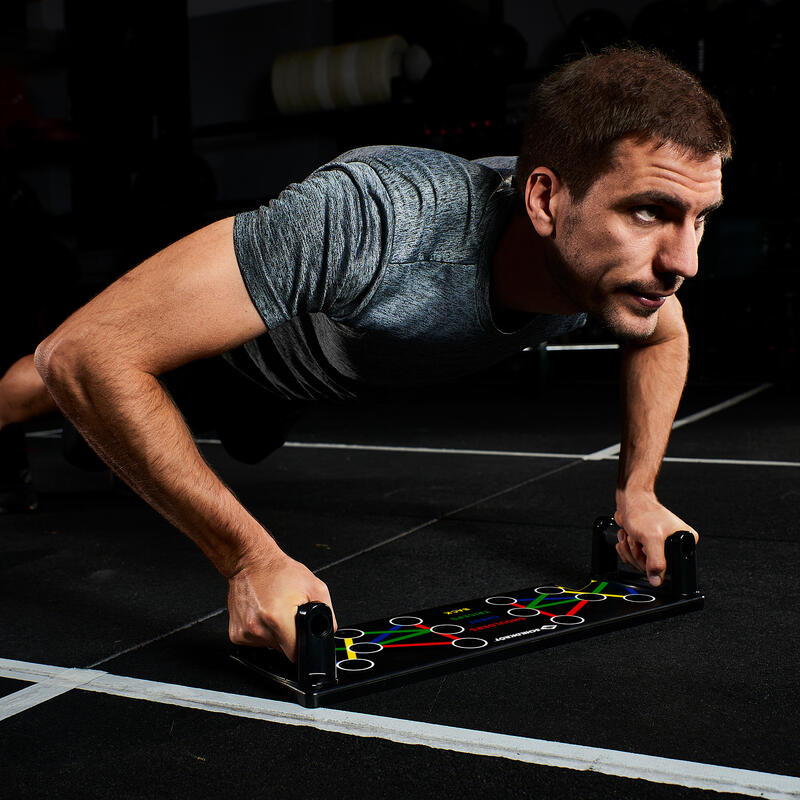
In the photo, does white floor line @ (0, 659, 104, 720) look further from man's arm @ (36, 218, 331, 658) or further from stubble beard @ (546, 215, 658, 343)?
stubble beard @ (546, 215, 658, 343)

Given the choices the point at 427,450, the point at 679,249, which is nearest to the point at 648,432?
the point at 679,249

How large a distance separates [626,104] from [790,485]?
55.4 inches

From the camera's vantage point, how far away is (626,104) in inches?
41.8

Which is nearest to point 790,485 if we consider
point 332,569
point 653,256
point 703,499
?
point 703,499

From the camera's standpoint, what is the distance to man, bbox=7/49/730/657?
3.36 ft

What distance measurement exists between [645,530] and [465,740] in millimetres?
546

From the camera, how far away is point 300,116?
6.16 meters

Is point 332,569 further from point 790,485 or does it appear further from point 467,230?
point 790,485

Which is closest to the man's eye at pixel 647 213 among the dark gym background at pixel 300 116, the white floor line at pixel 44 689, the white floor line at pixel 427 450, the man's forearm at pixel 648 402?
the man's forearm at pixel 648 402

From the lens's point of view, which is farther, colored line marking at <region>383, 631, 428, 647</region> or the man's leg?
the man's leg

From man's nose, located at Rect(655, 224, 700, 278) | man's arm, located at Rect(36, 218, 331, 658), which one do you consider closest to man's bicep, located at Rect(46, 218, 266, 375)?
man's arm, located at Rect(36, 218, 331, 658)

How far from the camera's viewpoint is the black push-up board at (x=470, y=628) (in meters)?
1.02

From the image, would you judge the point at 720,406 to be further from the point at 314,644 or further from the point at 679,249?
the point at 314,644

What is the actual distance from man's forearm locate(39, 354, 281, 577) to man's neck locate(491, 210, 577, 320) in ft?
1.39
